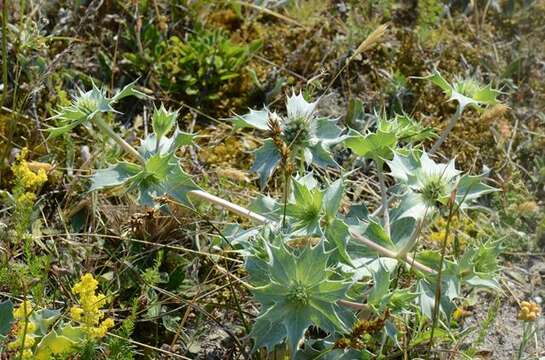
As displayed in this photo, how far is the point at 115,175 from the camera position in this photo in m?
2.36

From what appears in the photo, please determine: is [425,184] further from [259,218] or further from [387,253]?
[259,218]

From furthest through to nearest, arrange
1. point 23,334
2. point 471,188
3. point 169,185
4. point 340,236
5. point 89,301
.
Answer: point 169,185
point 471,188
point 340,236
point 89,301
point 23,334

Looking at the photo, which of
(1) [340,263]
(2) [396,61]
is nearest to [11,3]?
(2) [396,61]

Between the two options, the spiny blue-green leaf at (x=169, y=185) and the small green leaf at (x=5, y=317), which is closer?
the small green leaf at (x=5, y=317)

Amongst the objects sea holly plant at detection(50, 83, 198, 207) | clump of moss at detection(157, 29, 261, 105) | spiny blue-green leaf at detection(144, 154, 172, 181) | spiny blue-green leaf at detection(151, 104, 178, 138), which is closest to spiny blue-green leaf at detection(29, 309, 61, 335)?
sea holly plant at detection(50, 83, 198, 207)

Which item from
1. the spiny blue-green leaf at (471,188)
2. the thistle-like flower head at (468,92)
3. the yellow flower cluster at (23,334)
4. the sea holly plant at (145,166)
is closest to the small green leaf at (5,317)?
the yellow flower cluster at (23,334)

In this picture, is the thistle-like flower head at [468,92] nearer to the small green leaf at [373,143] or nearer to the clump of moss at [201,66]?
the small green leaf at [373,143]

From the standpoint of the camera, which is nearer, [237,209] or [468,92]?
[237,209]

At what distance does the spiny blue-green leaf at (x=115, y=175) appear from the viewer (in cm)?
230

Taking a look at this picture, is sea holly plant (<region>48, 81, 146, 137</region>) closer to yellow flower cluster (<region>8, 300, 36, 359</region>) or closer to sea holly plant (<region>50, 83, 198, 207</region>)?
A: sea holly plant (<region>50, 83, 198, 207</region>)

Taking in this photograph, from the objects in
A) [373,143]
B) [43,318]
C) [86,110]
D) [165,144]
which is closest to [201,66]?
[165,144]

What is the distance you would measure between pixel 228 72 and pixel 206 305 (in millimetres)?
1330

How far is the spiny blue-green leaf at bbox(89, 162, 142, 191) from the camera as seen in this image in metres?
2.30

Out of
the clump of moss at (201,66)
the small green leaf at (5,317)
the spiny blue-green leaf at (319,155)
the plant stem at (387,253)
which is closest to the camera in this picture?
the small green leaf at (5,317)
